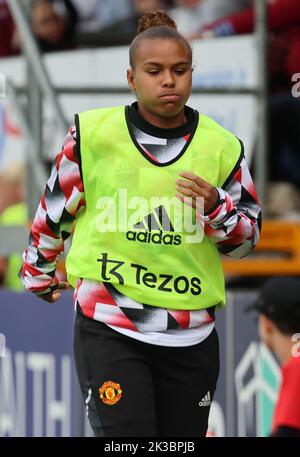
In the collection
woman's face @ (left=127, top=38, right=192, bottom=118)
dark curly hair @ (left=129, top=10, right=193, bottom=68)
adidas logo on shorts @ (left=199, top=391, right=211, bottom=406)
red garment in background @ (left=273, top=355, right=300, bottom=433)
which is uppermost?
dark curly hair @ (left=129, top=10, right=193, bottom=68)

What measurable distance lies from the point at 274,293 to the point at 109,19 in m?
3.26

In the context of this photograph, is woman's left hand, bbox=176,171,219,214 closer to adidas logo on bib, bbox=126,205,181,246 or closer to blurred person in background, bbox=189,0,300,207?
adidas logo on bib, bbox=126,205,181,246

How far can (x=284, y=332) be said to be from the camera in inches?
266

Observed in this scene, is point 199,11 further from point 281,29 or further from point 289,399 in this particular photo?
point 289,399

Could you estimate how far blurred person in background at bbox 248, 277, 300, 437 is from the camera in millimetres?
6211

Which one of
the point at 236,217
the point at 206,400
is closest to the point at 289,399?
the point at 206,400

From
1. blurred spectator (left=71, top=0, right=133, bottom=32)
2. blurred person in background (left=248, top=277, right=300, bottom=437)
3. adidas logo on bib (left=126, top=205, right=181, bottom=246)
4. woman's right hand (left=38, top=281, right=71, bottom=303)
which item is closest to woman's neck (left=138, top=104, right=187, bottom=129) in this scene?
adidas logo on bib (left=126, top=205, right=181, bottom=246)

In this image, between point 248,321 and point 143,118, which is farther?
point 248,321

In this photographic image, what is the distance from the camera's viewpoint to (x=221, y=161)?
4.65 m

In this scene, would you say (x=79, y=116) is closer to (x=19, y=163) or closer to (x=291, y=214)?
(x=291, y=214)

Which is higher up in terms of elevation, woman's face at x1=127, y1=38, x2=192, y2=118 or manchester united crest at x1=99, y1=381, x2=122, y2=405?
woman's face at x1=127, y1=38, x2=192, y2=118

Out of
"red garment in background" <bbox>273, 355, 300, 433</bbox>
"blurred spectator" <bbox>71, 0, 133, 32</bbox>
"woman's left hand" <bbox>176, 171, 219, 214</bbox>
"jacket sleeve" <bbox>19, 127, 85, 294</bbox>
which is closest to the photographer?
"woman's left hand" <bbox>176, 171, 219, 214</bbox>

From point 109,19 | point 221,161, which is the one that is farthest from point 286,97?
point 221,161

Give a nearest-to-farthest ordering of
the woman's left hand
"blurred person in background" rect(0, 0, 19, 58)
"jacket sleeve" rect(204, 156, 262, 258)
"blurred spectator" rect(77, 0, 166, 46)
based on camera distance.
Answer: the woman's left hand
"jacket sleeve" rect(204, 156, 262, 258)
"blurred spectator" rect(77, 0, 166, 46)
"blurred person in background" rect(0, 0, 19, 58)
